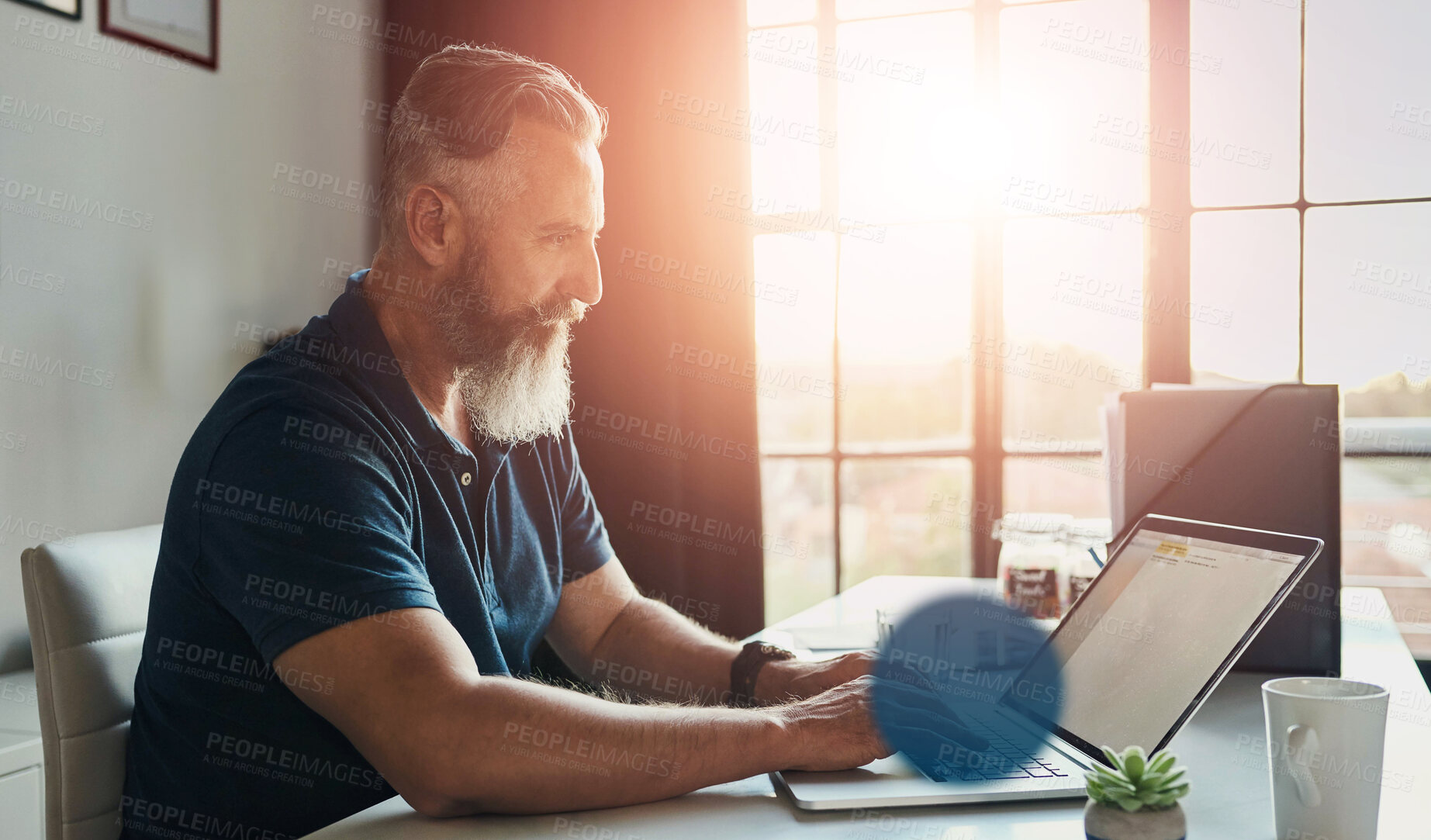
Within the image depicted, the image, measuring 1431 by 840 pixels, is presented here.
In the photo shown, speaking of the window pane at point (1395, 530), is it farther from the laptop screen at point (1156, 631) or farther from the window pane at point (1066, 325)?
the laptop screen at point (1156, 631)

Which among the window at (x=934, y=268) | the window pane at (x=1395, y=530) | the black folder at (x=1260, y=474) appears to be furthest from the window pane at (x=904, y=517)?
the black folder at (x=1260, y=474)

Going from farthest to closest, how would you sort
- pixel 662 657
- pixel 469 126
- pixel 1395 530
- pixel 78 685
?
pixel 1395 530
pixel 662 657
pixel 469 126
pixel 78 685

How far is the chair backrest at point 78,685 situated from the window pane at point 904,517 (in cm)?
203

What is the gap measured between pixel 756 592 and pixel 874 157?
1281mm

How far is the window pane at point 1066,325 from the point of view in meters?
2.65

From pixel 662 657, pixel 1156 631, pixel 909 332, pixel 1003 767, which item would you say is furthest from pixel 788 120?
pixel 1003 767

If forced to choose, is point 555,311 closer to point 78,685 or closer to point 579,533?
point 579,533

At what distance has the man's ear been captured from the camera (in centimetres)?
130

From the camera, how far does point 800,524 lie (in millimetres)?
2891

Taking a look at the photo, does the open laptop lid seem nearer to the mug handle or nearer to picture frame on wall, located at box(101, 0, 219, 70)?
the mug handle

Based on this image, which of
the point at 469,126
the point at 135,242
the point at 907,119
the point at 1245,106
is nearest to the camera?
the point at 469,126

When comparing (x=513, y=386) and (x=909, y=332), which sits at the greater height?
(x=909, y=332)

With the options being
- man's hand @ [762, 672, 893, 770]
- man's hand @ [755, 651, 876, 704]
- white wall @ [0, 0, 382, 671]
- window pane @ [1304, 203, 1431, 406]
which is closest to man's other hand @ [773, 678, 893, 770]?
man's hand @ [762, 672, 893, 770]

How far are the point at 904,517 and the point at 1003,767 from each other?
1.96m
